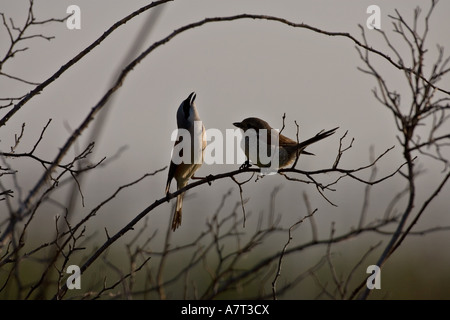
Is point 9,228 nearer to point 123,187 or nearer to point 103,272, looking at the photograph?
point 123,187

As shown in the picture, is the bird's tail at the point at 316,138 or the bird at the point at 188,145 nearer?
the bird's tail at the point at 316,138

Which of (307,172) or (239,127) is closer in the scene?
(307,172)

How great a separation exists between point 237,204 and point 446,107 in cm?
226

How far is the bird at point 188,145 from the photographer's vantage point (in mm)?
6207

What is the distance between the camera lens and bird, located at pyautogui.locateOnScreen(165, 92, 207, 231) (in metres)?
6.21

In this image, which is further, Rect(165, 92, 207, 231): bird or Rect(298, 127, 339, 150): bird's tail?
Rect(165, 92, 207, 231): bird

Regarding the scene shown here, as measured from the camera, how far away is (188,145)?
6.30m
